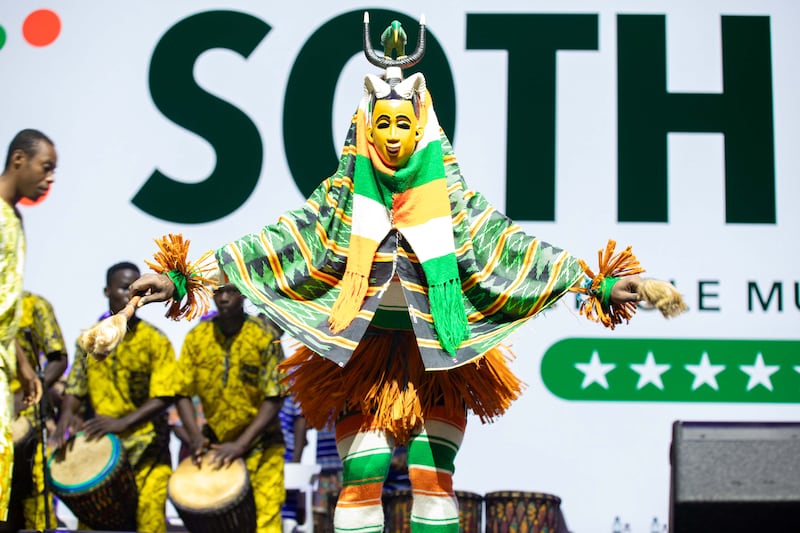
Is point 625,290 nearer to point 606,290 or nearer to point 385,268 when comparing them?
point 606,290

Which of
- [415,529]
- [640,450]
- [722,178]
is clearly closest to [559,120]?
[722,178]

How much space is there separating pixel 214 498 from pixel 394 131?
252cm

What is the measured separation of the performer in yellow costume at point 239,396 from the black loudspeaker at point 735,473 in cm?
334

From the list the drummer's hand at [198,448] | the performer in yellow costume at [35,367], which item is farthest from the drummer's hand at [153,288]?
the drummer's hand at [198,448]

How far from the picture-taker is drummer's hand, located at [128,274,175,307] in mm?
3547

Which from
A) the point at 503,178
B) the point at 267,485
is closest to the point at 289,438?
the point at 267,485

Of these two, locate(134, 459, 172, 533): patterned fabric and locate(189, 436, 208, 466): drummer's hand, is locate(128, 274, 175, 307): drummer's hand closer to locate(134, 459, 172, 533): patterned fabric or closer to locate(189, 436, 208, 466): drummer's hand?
locate(189, 436, 208, 466): drummer's hand

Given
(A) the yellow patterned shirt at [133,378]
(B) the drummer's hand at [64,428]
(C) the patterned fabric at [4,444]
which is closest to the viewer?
(C) the patterned fabric at [4,444]

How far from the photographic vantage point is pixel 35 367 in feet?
18.3

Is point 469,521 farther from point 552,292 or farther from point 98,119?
point 98,119

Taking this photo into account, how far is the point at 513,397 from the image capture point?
3916mm

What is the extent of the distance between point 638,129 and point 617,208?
1.62ft

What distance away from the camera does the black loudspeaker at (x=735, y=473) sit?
2.71m

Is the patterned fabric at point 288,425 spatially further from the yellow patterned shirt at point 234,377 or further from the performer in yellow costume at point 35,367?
the performer in yellow costume at point 35,367
